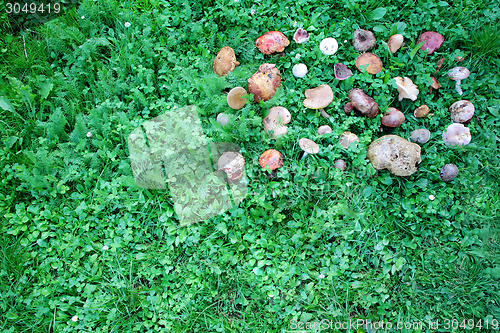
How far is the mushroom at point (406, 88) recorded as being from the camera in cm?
318

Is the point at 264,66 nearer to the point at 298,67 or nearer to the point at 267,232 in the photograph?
the point at 298,67

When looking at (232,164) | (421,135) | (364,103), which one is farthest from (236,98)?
(421,135)

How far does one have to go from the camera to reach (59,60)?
3574 mm

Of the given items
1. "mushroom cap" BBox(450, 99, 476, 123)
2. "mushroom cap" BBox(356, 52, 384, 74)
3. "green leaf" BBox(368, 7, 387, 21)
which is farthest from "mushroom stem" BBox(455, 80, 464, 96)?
"green leaf" BBox(368, 7, 387, 21)

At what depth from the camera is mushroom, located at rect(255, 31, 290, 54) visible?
339 centimetres

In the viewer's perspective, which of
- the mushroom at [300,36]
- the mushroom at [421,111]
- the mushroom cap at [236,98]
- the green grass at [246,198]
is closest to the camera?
the green grass at [246,198]

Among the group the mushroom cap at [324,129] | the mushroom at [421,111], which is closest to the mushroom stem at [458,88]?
the mushroom at [421,111]

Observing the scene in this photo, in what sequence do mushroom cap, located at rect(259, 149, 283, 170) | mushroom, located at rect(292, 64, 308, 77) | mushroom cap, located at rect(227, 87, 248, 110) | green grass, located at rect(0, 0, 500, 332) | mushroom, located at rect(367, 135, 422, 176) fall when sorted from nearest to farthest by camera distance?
green grass, located at rect(0, 0, 500, 332)
mushroom, located at rect(367, 135, 422, 176)
mushroom cap, located at rect(259, 149, 283, 170)
mushroom cap, located at rect(227, 87, 248, 110)
mushroom, located at rect(292, 64, 308, 77)

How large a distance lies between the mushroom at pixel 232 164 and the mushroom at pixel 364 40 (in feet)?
5.45

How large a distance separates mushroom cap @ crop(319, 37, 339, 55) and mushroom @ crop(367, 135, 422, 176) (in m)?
1.04

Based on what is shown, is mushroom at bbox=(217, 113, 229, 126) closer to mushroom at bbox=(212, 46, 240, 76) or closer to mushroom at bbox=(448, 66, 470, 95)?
mushroom at bbox=(212, 46, 240, 76)

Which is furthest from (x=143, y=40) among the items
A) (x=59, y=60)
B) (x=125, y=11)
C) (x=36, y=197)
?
(x=36, y=197)

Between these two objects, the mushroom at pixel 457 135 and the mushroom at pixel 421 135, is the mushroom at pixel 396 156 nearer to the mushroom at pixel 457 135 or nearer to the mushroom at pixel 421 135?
the mushroom at pixel 421 135

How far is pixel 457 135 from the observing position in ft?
10.2
